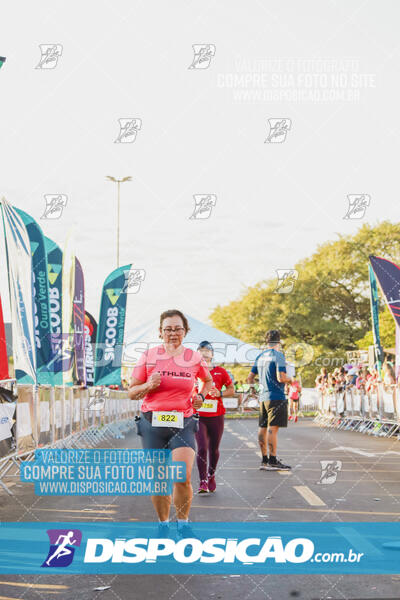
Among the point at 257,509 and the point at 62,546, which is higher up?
the point at 62,546

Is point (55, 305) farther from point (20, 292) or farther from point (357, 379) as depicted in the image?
point (357, 379)

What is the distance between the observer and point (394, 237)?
60062 mm

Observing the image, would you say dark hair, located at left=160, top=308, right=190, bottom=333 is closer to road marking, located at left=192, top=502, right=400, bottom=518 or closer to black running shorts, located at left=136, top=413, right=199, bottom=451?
black running shorts, located at left=136, top=413, right=199, bottom=451

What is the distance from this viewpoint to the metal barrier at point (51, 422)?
11234 mm

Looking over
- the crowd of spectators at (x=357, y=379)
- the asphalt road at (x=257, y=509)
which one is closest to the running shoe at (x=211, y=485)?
the asphalt road at (x=257, y=509)

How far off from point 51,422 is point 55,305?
266 centimetres

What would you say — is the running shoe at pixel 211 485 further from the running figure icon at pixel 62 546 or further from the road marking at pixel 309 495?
the running figure icon at pixel 62 546

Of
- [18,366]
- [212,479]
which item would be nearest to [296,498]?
[212,479]

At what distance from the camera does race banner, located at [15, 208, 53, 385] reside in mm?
14469

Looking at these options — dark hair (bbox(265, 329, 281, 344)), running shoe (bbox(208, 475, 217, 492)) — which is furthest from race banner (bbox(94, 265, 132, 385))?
running shoe (bbox(208, 475, 217, 492))

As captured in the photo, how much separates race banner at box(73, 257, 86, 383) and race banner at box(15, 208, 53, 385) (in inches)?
152

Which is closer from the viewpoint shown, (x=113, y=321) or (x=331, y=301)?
(x=113, y=321)

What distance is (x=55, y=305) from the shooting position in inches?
629

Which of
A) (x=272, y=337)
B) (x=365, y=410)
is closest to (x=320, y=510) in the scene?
(x=272, y=337)
